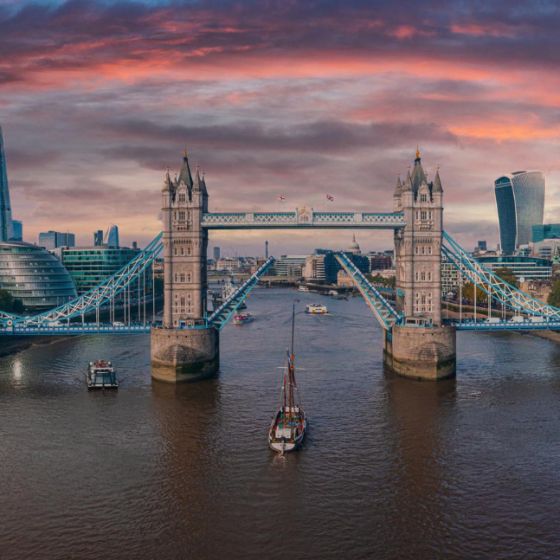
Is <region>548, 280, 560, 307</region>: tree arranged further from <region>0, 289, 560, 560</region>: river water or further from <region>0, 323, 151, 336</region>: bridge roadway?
<region>0, 323, 151, 336</region>: bridge roadway

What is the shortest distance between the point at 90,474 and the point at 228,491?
34.6 feet

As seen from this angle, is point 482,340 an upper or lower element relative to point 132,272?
lower

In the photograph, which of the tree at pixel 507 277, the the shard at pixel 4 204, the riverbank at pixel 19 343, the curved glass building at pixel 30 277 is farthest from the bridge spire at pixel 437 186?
the the shard at pixel 4 204

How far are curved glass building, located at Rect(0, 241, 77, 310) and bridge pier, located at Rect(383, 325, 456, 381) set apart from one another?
8732 centimetres

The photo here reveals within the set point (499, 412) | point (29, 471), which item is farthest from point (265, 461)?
point (499, 412)

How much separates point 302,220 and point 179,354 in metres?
22.2

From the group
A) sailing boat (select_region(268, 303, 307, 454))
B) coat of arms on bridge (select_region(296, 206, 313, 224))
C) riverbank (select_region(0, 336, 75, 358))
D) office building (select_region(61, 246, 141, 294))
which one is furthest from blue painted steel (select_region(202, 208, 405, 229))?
office building (select_region(61, 246, 141, 294))

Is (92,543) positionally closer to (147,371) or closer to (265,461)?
(265,461)

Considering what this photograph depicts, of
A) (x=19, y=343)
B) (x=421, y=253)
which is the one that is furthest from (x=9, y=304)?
(x=421, y=253)

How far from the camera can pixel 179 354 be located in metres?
73.4

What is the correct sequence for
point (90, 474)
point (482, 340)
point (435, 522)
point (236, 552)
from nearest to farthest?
point (236, 552) < point (435, 522) < point (90, 474) < point (482, 340)

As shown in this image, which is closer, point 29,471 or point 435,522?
point 435,522

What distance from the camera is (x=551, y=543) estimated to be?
36500 millimetres

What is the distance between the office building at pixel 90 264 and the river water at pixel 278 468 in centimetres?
9419
